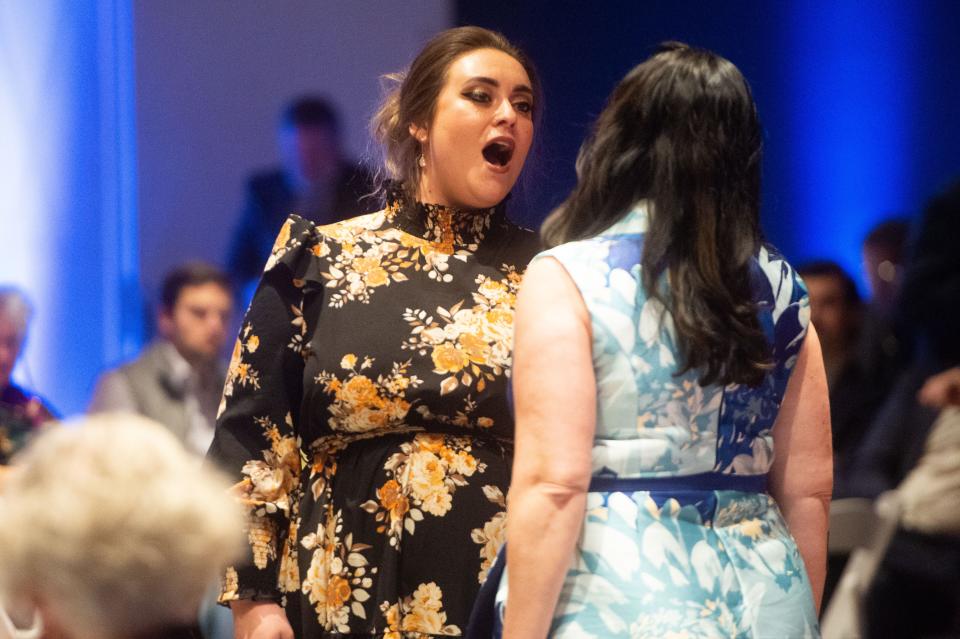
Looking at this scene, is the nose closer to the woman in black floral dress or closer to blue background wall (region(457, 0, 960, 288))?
the woman in black floral dress

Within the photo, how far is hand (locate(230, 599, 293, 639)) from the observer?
2.09 m

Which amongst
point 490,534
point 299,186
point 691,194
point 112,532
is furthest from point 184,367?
point 112,532

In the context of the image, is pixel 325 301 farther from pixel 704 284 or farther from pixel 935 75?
pixel 935 75

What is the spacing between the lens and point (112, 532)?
42.6 inches

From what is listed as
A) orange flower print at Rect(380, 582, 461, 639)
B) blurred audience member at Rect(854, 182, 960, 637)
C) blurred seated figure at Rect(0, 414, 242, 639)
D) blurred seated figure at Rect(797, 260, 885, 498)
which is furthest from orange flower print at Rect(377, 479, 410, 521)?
blurred seated figure at Rect(797, 260, 885, 498)

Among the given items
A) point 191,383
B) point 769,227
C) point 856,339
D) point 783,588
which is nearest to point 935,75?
point 769,227

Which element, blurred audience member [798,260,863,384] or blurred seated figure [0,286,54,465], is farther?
blurred seated figure [0,286,54,465]

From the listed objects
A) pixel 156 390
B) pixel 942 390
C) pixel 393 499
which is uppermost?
pixel 393 499

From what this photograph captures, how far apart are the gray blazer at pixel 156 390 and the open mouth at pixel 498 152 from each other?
202cm

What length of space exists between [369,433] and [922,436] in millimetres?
1444

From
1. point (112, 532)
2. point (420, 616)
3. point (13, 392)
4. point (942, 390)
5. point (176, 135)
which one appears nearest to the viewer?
point (112, 532)

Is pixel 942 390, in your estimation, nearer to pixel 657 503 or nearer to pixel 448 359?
pixel 448 359

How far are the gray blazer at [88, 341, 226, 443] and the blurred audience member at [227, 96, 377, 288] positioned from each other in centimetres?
63

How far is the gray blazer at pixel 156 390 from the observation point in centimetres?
403
